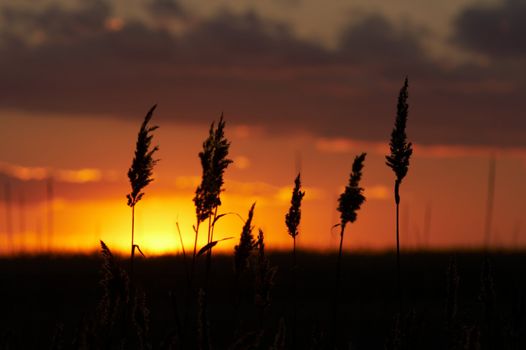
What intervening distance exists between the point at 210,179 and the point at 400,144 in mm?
1185

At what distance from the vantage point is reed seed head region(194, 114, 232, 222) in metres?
4.48

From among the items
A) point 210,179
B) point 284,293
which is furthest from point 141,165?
point 284,293

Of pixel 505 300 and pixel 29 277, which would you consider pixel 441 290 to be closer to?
pixel 505 300

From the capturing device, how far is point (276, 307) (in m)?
19.5

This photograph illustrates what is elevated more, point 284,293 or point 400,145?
point 400,145

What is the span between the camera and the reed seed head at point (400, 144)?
491cm

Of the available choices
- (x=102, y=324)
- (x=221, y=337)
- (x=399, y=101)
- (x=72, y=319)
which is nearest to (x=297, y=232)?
(x=399, y=101)

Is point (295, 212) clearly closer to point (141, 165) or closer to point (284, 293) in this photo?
point (141, 165)

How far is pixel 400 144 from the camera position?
4984mm

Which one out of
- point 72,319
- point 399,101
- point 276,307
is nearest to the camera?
point 399,101

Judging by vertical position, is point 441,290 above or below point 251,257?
below

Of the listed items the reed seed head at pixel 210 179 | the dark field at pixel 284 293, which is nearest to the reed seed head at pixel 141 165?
the reed seed head at pixel 210 179

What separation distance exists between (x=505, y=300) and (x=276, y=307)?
590cm

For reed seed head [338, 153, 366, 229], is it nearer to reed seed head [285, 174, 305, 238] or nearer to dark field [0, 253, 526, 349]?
reed seed head [285, 174, 305, 238]
